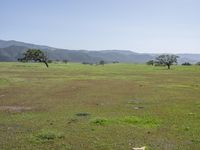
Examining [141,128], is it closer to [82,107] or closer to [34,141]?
[34,141]

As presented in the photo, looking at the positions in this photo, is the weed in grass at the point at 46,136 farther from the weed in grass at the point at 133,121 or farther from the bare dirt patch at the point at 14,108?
the bare dirt patch at the point at 14,108

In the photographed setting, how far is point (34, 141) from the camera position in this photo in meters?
17.5

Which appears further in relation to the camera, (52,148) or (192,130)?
(192,130)

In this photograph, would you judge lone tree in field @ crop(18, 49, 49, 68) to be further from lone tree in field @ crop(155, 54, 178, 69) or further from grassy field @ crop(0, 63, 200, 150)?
grassy field @ crop(0, 63, 200, 150)

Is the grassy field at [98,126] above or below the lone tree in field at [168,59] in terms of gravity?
below

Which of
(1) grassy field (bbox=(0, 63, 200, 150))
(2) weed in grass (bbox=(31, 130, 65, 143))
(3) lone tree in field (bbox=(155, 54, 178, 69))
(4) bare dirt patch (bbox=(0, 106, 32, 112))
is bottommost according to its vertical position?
(4) bare dirt patch (bbox=(0, 106, 32, 112))

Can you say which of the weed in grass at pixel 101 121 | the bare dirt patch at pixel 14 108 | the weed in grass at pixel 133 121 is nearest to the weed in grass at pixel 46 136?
the weed in grass at pixel 101 121

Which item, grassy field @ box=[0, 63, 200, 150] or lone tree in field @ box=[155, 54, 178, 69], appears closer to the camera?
grassy field @ box=[0, 63, 200, 150]

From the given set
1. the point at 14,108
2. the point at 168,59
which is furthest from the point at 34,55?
the point at 14,108

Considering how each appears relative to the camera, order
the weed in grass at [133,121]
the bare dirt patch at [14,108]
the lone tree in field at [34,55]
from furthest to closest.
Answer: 1. the lone tree in field at [34,55]
2. the bare dirt patch at [14,108]
3. the weed in grass at [133,121]

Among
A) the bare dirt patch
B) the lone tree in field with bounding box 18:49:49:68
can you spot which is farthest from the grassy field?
the lone tree in field with bounding box 18:49:49:68

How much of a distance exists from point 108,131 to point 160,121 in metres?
5.01

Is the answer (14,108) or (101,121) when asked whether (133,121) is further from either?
(14,108)

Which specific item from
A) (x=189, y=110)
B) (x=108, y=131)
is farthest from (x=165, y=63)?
(x=108, y=131)
